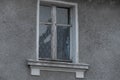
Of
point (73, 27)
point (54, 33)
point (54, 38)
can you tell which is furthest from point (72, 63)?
point (73, 27)

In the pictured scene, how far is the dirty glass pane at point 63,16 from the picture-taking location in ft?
34.8

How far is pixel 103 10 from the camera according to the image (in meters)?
10.8

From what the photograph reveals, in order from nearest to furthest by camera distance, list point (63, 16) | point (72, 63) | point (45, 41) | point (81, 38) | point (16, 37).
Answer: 1. point (16, 37)
2. point (72, 63)
3. point (45, 41)
4. point (81, 38)
5. point (63, 16)

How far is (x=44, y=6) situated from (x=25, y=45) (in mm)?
1392

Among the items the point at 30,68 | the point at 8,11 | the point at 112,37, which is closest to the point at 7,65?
the point at 30,68

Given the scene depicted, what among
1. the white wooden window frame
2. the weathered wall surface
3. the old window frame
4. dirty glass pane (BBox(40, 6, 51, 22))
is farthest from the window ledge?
dirty glass pane (BBox(40, 6, 51, 22))

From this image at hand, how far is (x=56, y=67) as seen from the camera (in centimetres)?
983

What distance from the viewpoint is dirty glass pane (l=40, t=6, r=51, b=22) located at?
10.4 metres

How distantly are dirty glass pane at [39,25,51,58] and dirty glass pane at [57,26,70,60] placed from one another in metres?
0.26

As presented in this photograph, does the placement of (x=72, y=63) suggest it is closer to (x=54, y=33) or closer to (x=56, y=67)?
(x=56, y=67)

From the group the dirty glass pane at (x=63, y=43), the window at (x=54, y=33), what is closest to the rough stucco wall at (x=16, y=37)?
A: the window at (x=54, y=33)

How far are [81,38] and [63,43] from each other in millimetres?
505

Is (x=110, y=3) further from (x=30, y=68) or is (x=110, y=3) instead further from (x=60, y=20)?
(x=30, y=68)

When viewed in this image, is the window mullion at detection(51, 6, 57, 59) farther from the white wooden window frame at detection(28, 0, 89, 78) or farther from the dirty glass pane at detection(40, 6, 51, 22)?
the white wooden window frame at detection(28, 0, 89, 78)
